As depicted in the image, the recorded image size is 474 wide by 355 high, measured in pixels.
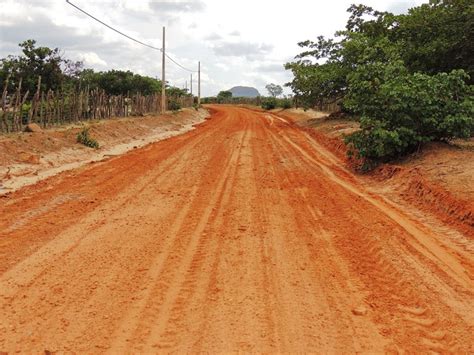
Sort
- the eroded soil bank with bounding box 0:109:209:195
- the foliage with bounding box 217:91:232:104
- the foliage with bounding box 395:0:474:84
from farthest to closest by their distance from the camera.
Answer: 1. the foliage with bounding box 217:91:232:104
2. the foliage with bounding box 395:0:474:84
3. the eroded soil bank with bounding box 0:109:209:195

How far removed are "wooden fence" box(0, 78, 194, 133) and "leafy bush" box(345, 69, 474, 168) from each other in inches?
440

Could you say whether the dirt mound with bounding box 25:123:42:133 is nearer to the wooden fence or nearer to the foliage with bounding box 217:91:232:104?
the wooden fence

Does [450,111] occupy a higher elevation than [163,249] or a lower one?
higher

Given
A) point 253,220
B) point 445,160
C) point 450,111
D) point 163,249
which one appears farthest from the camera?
point 450,111

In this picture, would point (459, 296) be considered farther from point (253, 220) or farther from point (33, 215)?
point (33, 215)

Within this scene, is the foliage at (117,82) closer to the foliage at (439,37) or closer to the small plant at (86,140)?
the small plant at (86,140)

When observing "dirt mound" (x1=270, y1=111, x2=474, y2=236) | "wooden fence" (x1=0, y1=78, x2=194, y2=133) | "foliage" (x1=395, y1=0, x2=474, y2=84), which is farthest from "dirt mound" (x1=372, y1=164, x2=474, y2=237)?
"wooden fence" (x1=0, y1=78, x2=194, y2=133)

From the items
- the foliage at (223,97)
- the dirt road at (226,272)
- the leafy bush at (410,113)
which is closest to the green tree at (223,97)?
the foliage at (223,97)

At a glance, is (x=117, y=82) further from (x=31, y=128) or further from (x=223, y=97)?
(x=223, y=97)

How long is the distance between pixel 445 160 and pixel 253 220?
590 centimetres

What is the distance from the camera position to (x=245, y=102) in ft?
311

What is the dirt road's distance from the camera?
3.93 metres

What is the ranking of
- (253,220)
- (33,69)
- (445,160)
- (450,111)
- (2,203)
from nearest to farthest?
(253,220) → (2,203) → (445,160) → (450,111) → (33,69)

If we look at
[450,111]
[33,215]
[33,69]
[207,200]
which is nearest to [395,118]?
[450,111]
